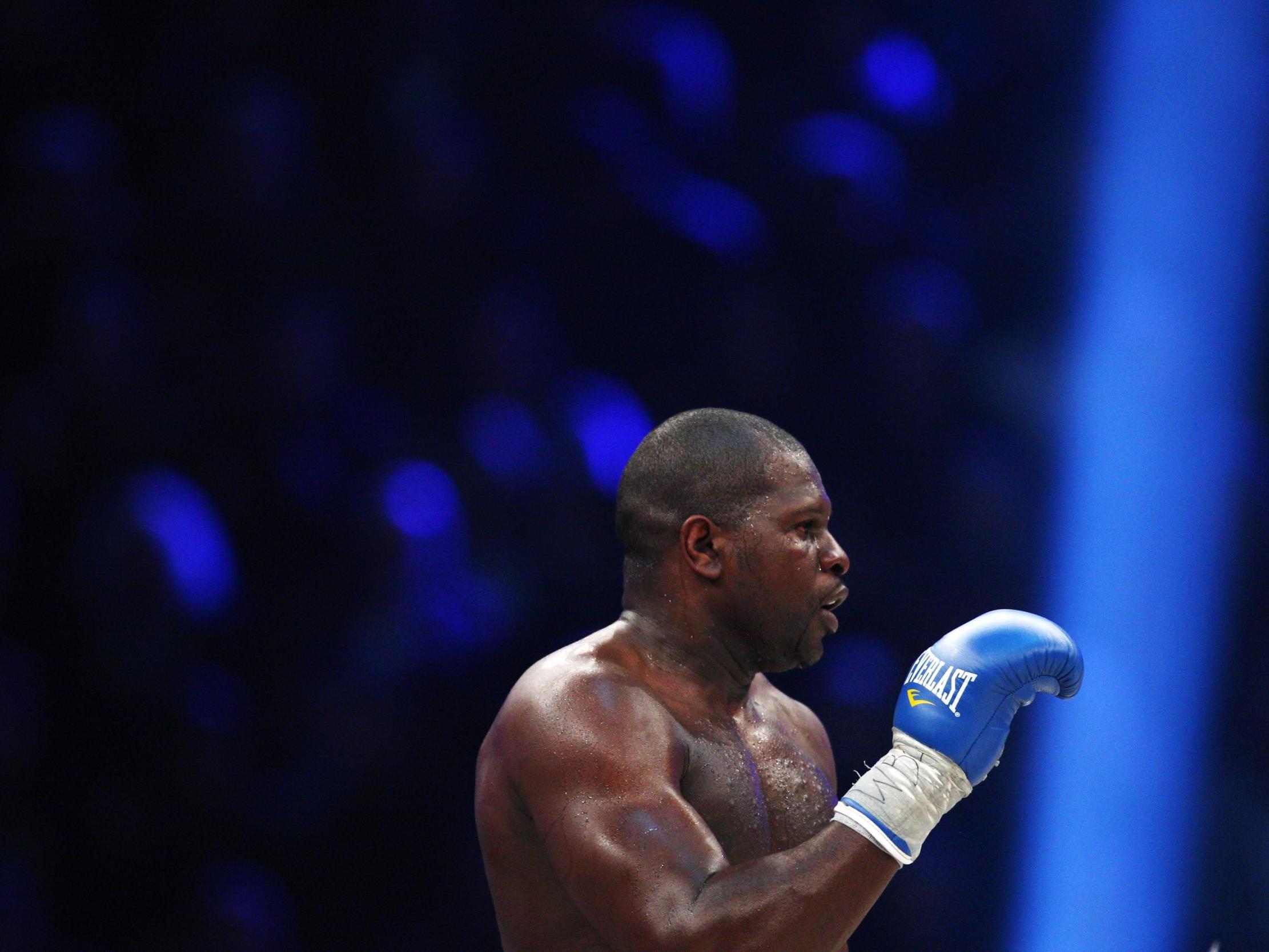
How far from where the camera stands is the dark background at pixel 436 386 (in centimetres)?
223

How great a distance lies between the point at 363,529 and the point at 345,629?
7.2 inches

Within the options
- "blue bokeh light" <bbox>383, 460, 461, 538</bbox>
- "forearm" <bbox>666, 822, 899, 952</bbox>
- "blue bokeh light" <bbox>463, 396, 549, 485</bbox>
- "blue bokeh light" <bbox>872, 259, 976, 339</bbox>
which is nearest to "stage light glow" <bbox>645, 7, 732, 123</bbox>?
"blue bokeh light" <bbox>872, 259, 976, 339</bbox>

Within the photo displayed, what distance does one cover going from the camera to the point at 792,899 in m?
1.19

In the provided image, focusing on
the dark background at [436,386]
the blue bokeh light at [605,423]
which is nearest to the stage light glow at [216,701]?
the dark background at [436,386]

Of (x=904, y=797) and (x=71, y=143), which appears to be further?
(x=71, y=143)

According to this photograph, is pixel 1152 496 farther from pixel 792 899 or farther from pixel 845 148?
pixel 792 899

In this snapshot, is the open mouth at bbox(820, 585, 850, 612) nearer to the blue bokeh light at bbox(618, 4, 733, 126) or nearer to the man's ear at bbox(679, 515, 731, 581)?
the man's ear at bbox(679, 515, 731, 581)

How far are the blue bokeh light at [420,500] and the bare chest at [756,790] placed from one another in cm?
99

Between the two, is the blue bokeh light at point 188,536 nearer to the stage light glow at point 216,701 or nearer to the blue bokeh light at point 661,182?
the stage light glow at point 216,701

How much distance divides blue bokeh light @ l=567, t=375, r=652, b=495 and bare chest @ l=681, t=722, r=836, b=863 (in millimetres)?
948

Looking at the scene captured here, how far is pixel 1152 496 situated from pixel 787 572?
4.54ft

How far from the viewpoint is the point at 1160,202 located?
8.48 ft

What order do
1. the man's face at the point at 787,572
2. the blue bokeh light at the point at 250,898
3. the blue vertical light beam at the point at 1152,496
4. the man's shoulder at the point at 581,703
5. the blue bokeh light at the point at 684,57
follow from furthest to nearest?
the blue bokeh light at the point at 684,57 → the blue vertical light beam at the point at 1152,496 → the blue bokeh light at the point at 250,898 → the man's face at the point at 787,572 → the man's shoulder at the point at 581,703

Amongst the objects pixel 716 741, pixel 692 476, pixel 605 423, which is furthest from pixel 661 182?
pixel 716 741
